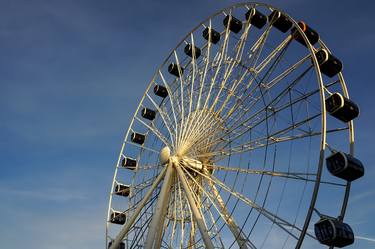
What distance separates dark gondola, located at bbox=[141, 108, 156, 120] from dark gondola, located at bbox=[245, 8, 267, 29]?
8145 mm

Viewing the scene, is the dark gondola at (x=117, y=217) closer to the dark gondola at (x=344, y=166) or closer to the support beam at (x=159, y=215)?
the support beam at (x=159, y=215)

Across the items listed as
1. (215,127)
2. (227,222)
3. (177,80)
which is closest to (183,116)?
(215,127)

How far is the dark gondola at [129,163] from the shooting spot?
83.9 ft

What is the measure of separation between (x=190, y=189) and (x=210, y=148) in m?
2.25

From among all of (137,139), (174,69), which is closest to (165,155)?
(137,139)

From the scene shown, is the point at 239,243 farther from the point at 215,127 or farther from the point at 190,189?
the point at 215,127

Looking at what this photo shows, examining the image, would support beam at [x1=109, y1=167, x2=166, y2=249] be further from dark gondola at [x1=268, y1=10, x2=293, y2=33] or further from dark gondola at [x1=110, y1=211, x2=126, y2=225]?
dark gondola at [x1=268, y1=10, x2=293, y2=33]

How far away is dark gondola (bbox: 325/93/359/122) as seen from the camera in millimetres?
15344

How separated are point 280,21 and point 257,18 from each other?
232cm

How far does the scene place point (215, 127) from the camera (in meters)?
19.7

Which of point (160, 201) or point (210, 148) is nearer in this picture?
point (160, 201)

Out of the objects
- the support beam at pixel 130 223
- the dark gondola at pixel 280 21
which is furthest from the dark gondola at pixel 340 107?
the support beam at pixel 130 223

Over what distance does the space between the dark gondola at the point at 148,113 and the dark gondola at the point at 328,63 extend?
463 inches

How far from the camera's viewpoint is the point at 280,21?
19.3m
